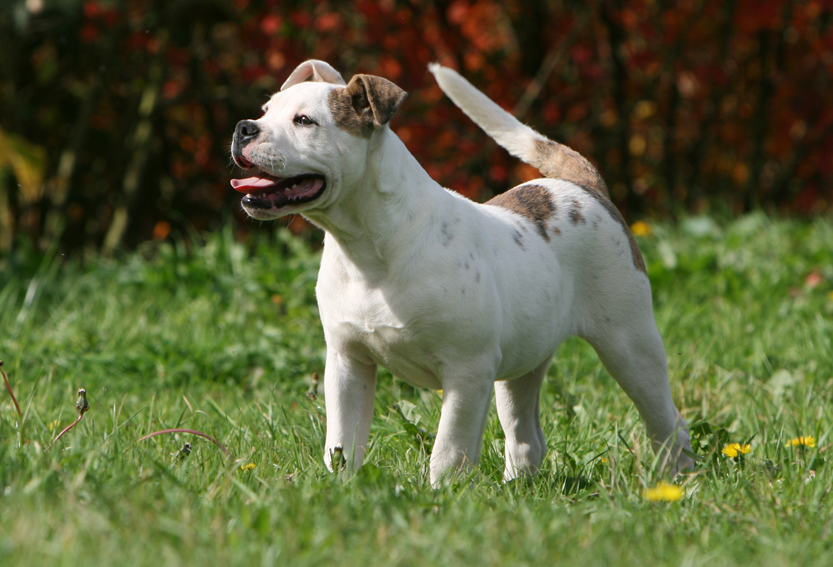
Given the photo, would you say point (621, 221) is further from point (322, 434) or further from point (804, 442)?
point (322, 434)

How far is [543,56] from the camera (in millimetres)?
8961

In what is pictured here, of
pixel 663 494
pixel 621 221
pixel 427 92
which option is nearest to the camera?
pixel 663 494

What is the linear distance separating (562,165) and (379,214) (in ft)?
4.01

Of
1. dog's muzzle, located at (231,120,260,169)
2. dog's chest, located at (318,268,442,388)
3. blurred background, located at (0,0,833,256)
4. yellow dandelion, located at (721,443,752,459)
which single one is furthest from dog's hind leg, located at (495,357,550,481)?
blurred background, located at (0,0,833,256)

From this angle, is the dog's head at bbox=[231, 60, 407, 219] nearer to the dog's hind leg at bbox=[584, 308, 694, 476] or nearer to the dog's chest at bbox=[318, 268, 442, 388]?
the dog's chest at bbox=[318, 268, 442, 388]

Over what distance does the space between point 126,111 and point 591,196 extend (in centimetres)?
593

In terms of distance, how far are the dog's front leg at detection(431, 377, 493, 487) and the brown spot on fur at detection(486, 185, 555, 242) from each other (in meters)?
0.71

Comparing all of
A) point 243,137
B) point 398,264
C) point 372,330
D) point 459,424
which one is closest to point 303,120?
point 243,137

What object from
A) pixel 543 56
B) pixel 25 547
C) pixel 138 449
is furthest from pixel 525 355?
pixel 543 56

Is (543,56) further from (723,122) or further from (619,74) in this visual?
(723,122)

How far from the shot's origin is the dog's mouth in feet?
9.81

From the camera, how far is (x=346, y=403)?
3.27m

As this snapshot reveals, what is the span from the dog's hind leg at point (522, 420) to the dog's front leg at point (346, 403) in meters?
0.57

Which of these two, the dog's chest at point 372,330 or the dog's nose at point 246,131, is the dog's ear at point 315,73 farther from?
the dog's chest at point 372,330
